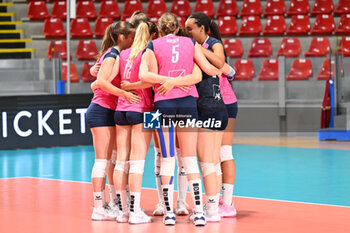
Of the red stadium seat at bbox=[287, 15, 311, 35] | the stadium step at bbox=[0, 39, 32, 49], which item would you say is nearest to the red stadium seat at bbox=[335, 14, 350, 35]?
the red stadium seat at bbox=[287, 15, 311, 35]

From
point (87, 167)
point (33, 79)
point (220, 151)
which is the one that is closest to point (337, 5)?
point (33, 79)

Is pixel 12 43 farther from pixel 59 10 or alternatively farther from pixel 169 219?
pixel 169 219

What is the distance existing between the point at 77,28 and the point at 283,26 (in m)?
5.37

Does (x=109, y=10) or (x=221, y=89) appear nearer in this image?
(x=221, y=89)

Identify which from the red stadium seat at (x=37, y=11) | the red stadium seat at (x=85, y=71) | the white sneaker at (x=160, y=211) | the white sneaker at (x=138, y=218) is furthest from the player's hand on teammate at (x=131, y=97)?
the red stadium seat at (x=37, y=11)

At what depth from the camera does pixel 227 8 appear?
18.0m

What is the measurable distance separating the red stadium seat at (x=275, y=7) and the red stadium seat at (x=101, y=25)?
4060mm

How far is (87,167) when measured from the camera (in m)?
10.5

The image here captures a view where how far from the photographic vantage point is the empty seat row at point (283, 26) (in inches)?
660

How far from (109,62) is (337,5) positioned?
1237 centimetres

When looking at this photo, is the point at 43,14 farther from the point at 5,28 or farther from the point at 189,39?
the point at 189,39

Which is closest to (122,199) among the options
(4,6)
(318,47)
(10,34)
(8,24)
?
(318,47)

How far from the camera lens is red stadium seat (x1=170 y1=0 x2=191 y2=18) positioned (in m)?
18.0

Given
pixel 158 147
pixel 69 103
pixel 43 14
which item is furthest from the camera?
pixel 43 14
